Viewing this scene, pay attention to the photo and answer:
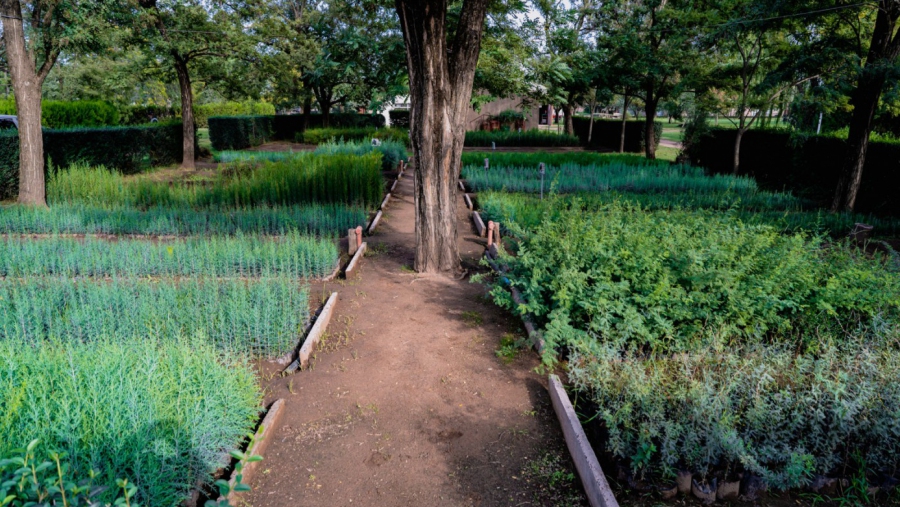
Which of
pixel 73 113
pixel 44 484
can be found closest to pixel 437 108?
pixel 44 484

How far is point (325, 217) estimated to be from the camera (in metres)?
8.87

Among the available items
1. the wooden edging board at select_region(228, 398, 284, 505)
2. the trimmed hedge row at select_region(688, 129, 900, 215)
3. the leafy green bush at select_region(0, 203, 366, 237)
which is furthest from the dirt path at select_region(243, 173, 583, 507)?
the trimmed hedge row at select_region(688, 129, 900, 215)

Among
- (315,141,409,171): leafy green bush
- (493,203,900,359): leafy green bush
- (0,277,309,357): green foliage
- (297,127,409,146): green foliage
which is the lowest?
(0,277,309,357): green foliage

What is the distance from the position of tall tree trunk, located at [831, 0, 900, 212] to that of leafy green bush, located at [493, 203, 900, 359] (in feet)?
20.0

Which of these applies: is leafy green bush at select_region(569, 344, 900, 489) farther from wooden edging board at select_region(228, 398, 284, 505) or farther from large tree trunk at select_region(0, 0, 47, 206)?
large tree trunk at select_region(0, 0, 47, 206)

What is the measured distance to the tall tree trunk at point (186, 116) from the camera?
690 inches

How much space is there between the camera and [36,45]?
9938 millimetres

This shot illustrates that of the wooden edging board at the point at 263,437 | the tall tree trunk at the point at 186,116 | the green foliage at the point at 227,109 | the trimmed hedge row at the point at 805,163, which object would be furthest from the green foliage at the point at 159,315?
the green foliage at the point at 227,109

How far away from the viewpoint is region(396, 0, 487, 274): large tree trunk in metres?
6.64

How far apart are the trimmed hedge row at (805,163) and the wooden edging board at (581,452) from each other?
10.3m

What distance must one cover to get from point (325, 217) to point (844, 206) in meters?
9.75

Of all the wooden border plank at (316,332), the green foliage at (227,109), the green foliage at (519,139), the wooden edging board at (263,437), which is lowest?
the wooden edging board at (263,437)

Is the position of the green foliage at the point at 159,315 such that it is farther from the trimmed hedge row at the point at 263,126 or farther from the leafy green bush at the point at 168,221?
the trimmed hedge row at the point at 263,126

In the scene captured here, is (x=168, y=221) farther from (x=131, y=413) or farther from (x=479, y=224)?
(x=131, y=413)
